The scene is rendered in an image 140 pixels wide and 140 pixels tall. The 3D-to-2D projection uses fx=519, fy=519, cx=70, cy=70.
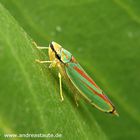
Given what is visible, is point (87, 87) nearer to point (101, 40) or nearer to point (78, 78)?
point (78, 78)

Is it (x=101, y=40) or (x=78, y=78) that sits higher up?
(x=101, y=40)

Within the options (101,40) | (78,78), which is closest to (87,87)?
(78,78)

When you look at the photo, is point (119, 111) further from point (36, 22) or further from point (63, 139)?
point (63, 139)

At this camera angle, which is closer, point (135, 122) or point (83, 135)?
point (83, 135)

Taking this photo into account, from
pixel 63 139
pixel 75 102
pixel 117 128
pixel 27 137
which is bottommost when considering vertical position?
pixel 117 128

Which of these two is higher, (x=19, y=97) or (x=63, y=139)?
(x=19, y=97)

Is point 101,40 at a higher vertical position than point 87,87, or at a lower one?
higher

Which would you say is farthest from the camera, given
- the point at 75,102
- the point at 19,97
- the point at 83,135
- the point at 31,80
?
the point at 75,102

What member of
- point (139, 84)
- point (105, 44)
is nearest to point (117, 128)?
point (139, 84)
